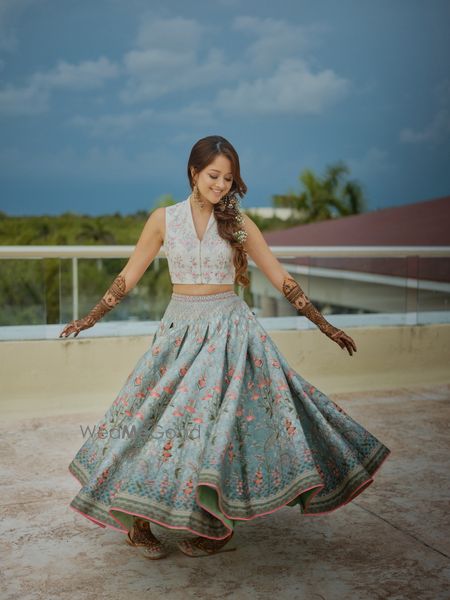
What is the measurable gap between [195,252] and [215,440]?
696 mm

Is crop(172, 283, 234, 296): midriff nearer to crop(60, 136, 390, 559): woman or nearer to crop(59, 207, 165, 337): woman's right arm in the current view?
crop(60, 136, 390, 559): woman

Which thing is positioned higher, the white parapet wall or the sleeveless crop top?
the sleeveless crop top

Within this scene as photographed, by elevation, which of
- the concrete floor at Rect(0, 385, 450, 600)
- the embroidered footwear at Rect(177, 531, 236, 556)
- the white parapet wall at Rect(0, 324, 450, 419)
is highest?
the white parapet wall at Rect(0, 324, 450, 419)

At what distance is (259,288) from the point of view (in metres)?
5.73

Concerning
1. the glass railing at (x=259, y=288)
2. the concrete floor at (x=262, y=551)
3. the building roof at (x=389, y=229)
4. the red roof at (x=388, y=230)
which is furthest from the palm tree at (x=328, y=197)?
the concrete floor at (x=262, y=551)

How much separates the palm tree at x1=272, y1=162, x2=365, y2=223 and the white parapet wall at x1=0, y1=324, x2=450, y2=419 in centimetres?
2610

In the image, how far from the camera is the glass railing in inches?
197

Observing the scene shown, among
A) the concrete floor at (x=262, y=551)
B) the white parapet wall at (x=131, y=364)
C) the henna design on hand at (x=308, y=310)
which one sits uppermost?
the henna design on hand at (x=308, y=310)

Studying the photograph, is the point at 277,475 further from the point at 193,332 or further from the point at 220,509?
the point at 193,332

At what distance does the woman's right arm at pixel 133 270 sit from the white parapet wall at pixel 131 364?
1.92m

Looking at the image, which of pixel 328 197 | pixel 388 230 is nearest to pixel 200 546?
pixel 388 230

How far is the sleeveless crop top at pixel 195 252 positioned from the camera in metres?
2.92

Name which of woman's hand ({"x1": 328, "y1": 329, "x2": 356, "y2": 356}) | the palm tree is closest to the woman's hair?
woman's hand ({"x1": 328, "y1": 329, "x2": 356, "y2": 356})

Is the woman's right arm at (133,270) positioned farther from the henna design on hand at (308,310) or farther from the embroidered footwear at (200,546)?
the embroidered footwear at (200,546)
